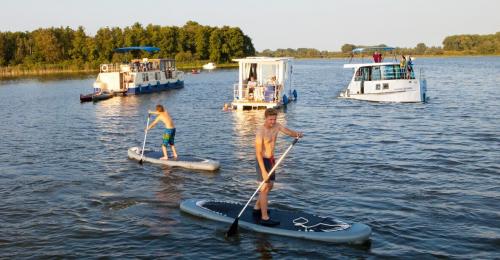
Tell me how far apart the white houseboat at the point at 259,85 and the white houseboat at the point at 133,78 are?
1857 cm

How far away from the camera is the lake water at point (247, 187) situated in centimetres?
1031

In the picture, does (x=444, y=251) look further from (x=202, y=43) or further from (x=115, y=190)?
(x=202, y=43)

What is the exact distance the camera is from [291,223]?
35.4 feet

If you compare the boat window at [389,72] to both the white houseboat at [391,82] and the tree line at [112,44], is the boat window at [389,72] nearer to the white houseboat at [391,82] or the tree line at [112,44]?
the white houseboat at [391,82]

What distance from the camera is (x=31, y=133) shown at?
2666 centimetres

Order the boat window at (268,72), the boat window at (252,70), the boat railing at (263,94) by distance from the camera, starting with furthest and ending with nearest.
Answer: the boat window at (268,72)
the boat window at (252,70)
the boat railing at (263,94)

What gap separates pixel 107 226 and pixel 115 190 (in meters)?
3.05

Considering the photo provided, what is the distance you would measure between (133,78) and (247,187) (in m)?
38.6

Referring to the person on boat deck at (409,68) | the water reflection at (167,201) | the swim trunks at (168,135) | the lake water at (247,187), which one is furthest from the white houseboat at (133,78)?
the water reflection at (167,201)

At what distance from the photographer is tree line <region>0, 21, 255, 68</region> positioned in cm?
11438

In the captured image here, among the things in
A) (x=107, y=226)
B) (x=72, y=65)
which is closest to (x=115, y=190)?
(x=107, y=226)

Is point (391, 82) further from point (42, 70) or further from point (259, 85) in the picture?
point (42, 70)

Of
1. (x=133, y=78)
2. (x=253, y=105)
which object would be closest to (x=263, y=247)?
(x=253, y=105)

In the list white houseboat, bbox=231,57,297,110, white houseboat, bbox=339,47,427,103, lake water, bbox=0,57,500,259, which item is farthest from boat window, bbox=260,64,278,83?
lake water, bbox=0,57,500,259
